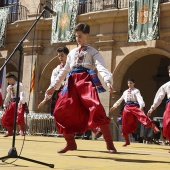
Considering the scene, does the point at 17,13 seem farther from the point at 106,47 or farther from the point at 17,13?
the point at 106,47

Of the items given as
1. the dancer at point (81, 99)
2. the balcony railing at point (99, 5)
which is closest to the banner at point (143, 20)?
the balcony railing at point (99, 5)

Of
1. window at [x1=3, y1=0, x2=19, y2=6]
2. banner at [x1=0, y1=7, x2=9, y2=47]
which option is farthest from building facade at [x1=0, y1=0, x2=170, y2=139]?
banner at [x1=0, y1=7, x2=9, y2=47]

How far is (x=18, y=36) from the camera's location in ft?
67.6

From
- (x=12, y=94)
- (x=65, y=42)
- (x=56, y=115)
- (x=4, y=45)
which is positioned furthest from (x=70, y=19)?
(x=56, y=115)

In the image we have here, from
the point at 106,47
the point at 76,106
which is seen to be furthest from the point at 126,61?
the point at 76,106

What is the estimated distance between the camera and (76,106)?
5910 millimetres

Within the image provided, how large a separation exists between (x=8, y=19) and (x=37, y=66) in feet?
9.65

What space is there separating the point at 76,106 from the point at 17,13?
51.0 ft

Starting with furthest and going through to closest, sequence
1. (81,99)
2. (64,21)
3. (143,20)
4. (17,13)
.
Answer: (17,13) → (64,21) → (143,20) → (81,99)

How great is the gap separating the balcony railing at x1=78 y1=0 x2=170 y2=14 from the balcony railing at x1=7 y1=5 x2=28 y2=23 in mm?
2740

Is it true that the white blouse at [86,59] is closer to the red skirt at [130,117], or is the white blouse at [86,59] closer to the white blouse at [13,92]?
the red skirt at [130,117]

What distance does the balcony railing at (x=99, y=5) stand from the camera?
17516mm

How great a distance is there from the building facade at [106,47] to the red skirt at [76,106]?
954cm

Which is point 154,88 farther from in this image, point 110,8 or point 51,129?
point 51,129
